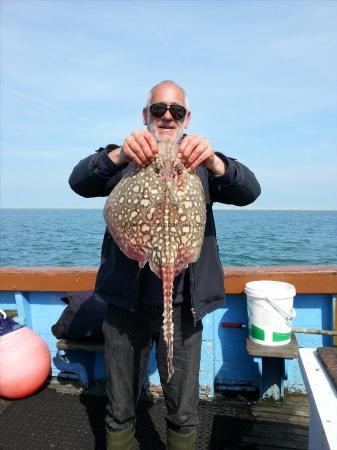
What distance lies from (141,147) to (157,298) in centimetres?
109

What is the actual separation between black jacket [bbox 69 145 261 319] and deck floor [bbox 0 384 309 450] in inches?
75.0

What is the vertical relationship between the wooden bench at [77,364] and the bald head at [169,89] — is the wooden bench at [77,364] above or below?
below

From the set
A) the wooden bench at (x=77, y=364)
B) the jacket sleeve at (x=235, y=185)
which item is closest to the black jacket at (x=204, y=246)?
the jacket sleeve at (x=235, y=185)

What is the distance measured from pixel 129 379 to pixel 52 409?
2.09 metres

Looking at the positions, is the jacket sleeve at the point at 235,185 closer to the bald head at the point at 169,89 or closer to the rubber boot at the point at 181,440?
the bald head at the point at 169,89

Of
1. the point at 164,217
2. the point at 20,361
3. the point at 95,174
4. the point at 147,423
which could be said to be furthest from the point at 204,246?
the point at 20,361

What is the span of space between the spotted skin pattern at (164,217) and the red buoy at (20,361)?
2.80 metres

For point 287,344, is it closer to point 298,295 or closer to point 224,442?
point 298,295

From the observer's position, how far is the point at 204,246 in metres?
2.90

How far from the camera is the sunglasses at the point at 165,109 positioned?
8.90 feet

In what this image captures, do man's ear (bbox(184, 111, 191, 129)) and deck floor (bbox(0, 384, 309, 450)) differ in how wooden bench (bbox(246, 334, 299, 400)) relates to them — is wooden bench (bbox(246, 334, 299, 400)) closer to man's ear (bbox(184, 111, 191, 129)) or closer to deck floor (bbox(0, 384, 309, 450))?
deck floor (bbox(0, 384, 309, 450))

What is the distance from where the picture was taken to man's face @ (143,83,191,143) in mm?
2758

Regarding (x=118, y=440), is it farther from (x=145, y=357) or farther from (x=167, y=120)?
(x=167, y=120)

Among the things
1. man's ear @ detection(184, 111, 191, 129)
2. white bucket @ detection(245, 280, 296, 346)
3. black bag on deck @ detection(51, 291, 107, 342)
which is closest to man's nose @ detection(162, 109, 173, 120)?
man's ear @ detection(184, 111, 191, 129)
